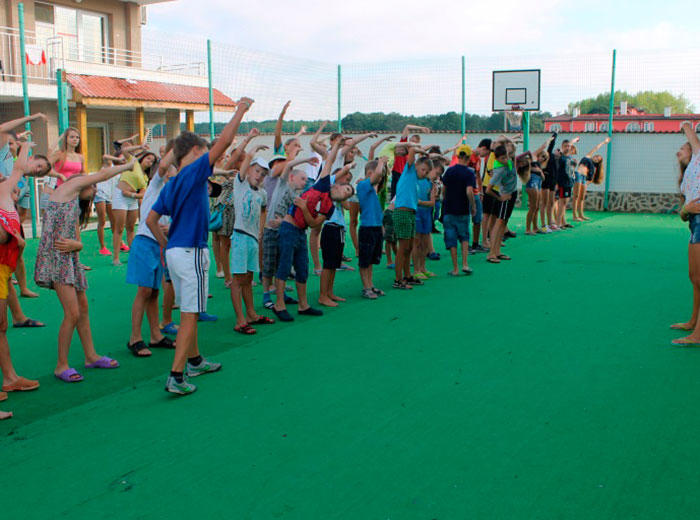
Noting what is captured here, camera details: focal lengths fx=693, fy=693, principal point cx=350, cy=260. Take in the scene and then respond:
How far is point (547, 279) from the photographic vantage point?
9203 mm

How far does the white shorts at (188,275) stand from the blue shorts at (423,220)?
4.90 metres

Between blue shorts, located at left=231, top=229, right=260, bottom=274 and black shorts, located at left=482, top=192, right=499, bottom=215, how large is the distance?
209 inches

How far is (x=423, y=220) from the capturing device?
370 inches

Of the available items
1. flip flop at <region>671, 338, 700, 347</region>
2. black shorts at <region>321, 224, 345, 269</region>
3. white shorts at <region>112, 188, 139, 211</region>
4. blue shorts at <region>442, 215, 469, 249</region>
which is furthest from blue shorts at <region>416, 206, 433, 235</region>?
white shorts at <region>112, 188, 139, 211</region>

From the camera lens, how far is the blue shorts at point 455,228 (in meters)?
9.68

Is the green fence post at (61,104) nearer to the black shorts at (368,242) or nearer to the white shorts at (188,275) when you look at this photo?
the black shorts at (368,242)

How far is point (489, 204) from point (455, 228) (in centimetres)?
171

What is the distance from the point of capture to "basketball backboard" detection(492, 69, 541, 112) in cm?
1888

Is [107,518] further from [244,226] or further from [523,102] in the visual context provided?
[523,102]

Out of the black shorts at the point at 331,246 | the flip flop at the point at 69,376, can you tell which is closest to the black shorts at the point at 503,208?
the black shorts at the point at 331,246

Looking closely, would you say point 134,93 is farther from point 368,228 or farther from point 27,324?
point 27,324

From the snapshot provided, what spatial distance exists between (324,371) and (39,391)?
2073mm

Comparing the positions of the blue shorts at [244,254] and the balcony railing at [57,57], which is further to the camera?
the balcony railing at [57,57]

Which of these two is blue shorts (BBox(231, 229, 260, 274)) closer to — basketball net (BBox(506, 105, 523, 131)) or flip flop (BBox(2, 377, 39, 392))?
flip flop (BBox(2, 377, 39, 392))
